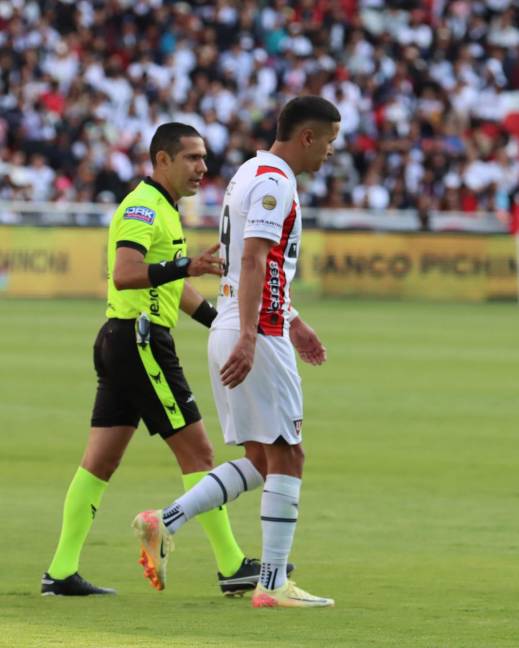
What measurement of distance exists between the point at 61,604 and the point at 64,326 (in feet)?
59.5

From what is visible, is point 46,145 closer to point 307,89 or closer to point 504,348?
point 307,89

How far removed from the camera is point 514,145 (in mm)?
37688

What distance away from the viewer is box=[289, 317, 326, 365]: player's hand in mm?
7777

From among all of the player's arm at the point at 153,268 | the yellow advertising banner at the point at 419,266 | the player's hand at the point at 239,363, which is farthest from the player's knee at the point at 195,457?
the yellow advertising banner at the point at 419,266

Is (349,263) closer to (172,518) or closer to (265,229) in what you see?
(172,518)

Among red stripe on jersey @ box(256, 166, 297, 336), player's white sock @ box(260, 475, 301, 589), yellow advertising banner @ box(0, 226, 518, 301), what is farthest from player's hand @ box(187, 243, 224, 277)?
yellow advertising banner @ box(0, 226, 518, 301)

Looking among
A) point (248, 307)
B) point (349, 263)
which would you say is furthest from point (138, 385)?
point (349, 263)

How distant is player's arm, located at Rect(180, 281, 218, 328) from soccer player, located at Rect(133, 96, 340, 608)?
0.77 meters

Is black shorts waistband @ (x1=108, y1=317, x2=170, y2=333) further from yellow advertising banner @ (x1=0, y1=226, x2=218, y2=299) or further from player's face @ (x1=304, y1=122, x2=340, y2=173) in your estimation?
yellow advertising banner @ (x1=0, y1=226, x2=218, y2=299)

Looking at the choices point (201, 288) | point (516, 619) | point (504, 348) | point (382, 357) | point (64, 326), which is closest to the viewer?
point (516, 619)

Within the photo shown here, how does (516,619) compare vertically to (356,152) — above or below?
below

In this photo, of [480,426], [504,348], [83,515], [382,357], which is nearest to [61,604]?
[83,515]

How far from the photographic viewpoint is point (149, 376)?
301 inches

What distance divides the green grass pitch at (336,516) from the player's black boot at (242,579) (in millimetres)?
61
